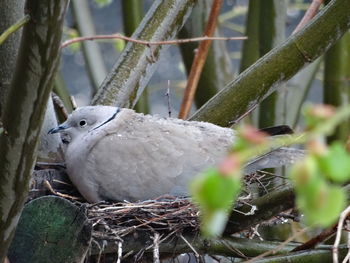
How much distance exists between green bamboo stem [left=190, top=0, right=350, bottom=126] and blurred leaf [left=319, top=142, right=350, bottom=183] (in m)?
1.44

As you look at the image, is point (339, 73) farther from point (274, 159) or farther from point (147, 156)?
point (147, 156)

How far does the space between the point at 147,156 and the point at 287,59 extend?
0.44 m

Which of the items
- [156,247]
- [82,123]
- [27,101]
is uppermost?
[27,101]

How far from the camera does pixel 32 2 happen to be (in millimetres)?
881

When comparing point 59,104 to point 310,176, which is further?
point 59,104

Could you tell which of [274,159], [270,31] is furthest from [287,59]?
[270,31]

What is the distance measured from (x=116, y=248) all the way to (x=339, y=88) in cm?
170

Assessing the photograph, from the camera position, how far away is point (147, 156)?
1.90 metres

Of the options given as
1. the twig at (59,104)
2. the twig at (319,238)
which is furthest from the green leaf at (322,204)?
the twig at (59,104)

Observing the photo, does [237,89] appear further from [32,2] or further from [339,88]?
[339,88]

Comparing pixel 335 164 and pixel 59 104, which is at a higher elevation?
pixel 335 164

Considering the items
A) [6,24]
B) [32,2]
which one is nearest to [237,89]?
[6,24]

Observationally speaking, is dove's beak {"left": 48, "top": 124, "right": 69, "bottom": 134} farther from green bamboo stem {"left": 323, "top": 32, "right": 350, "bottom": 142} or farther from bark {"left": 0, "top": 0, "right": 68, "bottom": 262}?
green bamboo stem {"left": 323, "top": 32, "right": 350, "bottom": 142}

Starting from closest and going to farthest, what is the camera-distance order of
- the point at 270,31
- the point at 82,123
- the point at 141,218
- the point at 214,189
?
the point at 214,189, the point at 141,218, the point at 82,123, the point at 270,31
